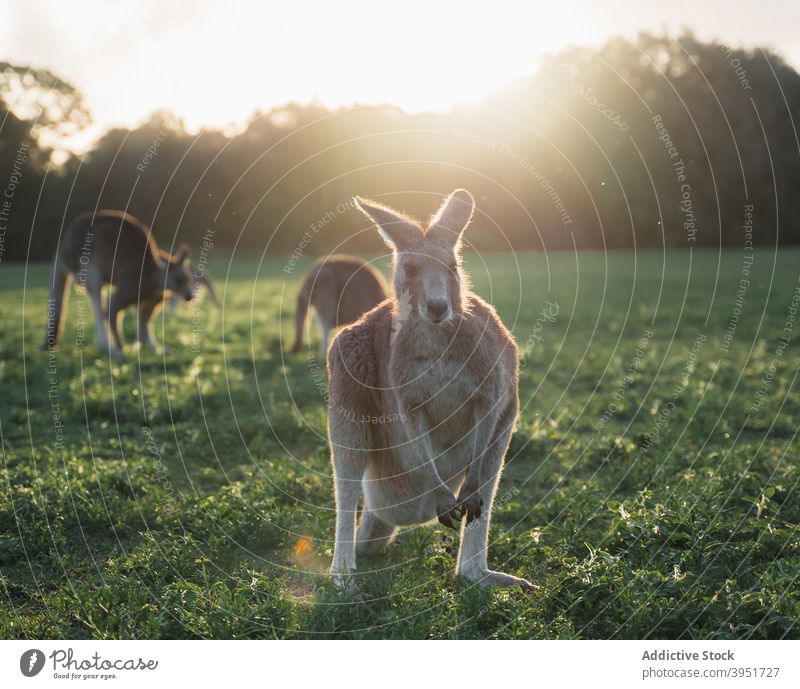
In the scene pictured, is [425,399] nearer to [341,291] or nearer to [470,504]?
[470,504]

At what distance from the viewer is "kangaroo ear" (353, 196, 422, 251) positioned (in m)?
4.31

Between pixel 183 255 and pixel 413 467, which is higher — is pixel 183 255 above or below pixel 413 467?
above

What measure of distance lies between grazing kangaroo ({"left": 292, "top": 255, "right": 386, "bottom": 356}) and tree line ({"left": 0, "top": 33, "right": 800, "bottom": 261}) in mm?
929

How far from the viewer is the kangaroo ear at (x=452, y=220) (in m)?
4.38

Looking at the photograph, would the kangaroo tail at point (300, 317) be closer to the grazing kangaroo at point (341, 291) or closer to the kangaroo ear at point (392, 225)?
the grazing kangaroo at point (341, 291)

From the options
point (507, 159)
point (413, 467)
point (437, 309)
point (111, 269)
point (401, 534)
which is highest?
point (507, 159)

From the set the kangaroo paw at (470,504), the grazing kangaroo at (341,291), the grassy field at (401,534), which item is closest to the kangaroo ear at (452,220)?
the kangaroo paw at (470,504)

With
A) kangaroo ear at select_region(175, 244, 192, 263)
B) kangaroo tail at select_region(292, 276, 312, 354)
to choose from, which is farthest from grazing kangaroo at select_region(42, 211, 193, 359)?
kangaroo tail at select_region(292, 276, 312, 354)

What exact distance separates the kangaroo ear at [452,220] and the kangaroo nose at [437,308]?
0.55 m

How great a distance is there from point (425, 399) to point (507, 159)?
1124cm

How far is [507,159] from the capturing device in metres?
14.6

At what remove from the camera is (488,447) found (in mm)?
4340

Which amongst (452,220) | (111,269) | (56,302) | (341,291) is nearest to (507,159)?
(341,291)

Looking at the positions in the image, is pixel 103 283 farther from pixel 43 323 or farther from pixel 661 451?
pixel 661 451
